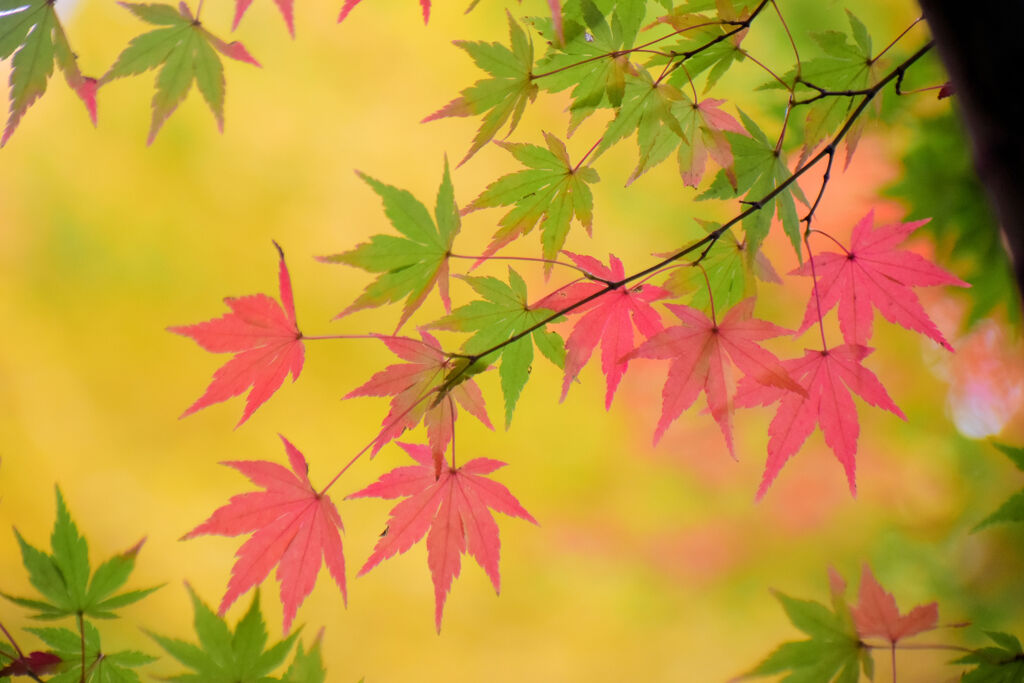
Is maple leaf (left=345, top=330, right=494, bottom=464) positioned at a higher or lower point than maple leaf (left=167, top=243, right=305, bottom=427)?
lower

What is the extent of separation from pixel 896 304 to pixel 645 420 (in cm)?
271

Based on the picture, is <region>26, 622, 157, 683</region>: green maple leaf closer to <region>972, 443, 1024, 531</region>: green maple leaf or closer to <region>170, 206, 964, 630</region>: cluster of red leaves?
<region>170, 206, 964, 630</region>: cluster of red leaves

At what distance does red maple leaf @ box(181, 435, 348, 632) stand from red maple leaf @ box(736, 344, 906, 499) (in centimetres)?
44

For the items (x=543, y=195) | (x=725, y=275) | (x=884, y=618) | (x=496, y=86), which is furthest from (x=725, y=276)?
(x=884, y=618)

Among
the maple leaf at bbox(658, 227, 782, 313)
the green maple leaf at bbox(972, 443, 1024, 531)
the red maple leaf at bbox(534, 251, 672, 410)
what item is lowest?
the green maple leaf at bbox(972, 443, 1024, 531)

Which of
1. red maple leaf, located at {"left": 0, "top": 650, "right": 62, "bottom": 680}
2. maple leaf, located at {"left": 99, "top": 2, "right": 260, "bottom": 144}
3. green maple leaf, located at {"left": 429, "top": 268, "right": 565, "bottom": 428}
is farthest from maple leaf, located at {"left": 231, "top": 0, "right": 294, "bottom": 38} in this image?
red maple leaf, located at {"left": 0, "top": 650, "right": 62, "bottom": 680}

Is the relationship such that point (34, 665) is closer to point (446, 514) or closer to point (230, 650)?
point (230, 650)

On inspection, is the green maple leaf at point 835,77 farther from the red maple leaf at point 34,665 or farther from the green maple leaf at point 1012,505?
the red maple leaf at point 34,665

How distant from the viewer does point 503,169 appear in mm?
3629

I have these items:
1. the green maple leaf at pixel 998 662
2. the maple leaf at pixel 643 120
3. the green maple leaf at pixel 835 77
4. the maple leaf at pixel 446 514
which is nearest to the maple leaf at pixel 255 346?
the maple leaf at pixel 446 514

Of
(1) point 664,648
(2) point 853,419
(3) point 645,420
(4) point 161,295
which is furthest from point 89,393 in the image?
(2) point 853,419

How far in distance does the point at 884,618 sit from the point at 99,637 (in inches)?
35.0

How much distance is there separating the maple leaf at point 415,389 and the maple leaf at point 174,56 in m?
0.32

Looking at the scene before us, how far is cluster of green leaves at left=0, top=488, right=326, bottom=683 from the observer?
71cm
